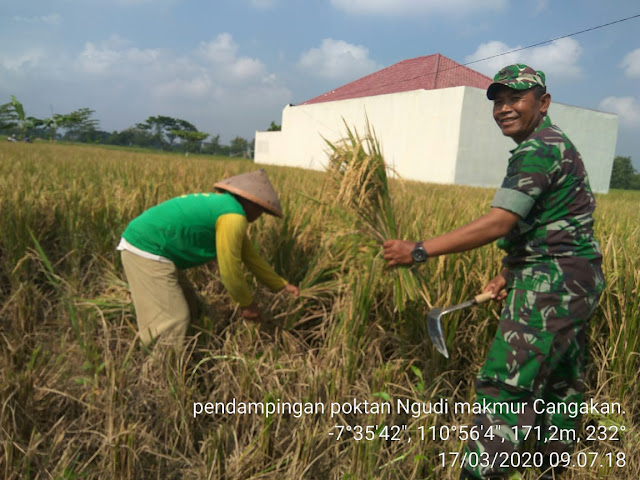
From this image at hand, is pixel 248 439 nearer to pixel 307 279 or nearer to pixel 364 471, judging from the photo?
pixel 364 471

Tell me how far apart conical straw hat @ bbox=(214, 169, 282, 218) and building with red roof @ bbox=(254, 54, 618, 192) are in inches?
341

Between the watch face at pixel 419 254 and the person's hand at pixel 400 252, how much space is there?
0.03 meters

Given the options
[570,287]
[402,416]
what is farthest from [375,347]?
[570,287]

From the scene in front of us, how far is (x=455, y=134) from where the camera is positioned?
1314 cm

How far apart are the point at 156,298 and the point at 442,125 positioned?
519 inches

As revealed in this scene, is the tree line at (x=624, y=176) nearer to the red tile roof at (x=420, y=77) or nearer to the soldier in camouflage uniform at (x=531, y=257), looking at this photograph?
the red tile roof at (x=420, y=77)

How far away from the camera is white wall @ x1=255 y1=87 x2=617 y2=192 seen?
13.1 meters

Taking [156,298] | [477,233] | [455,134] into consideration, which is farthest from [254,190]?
[455,134]

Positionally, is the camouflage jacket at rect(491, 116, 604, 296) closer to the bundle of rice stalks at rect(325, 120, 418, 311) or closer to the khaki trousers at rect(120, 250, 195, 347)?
the bundle of rice stalks at rect(325, 120, 418, 311)

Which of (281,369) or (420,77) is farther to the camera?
(420,77)

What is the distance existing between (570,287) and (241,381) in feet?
4.24

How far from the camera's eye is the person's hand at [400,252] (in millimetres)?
1534

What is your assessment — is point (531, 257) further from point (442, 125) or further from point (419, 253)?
point (442, 125)

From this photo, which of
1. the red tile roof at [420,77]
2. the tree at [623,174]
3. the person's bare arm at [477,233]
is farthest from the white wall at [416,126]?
the tree at [623,174]
